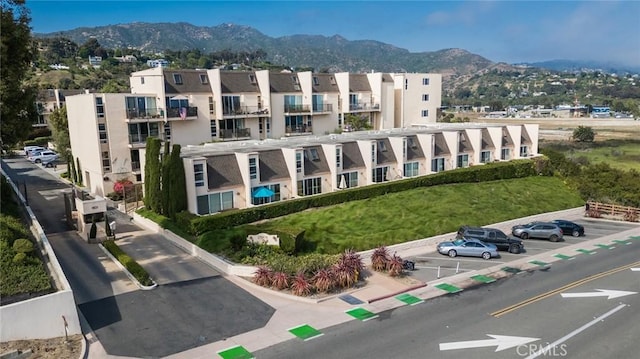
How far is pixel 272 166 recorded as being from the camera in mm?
41688

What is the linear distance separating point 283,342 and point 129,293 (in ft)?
33.3

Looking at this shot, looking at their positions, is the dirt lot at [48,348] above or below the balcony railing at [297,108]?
below

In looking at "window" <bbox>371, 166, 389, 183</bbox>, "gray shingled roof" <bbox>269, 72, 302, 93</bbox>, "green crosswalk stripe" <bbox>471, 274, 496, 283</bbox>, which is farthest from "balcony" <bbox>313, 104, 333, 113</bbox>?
"green crosswalk stripe" <bbox>471, 274, 496, 283</bbox>

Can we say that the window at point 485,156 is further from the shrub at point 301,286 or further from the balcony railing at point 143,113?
the shrub at point 301,286

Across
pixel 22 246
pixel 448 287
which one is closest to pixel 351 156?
pixel 448 287

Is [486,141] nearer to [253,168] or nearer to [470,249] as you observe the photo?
[470,249]

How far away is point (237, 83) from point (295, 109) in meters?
8.58

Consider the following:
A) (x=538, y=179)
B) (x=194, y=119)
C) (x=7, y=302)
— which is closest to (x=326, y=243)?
(x=7, y=302)

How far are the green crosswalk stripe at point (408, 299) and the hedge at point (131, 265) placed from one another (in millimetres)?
14135

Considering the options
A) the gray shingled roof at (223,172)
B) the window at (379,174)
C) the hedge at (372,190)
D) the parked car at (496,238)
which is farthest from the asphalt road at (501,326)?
the window at (379,174)

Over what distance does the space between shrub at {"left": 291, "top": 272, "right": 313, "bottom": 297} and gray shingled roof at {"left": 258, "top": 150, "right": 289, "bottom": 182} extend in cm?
1624

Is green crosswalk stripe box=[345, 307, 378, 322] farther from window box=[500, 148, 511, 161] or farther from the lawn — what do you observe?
window box=[500, 148, 511, 161]

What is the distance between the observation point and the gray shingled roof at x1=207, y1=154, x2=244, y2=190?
38562 millimetres

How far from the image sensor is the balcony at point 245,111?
5674cm
